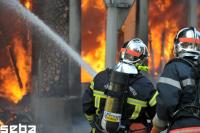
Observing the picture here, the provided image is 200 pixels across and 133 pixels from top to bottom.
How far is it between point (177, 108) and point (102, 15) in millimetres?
6663

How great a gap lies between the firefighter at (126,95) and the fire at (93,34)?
215 inches

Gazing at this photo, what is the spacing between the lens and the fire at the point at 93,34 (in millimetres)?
10047

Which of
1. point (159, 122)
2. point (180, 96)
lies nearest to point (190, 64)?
point (180, 96)

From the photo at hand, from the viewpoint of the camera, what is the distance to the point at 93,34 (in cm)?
1016

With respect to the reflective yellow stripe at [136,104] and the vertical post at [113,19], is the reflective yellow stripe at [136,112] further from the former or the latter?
the vertical post at [113,19]

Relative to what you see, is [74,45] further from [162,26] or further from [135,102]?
[135,102]

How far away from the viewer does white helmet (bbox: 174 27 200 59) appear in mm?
3922

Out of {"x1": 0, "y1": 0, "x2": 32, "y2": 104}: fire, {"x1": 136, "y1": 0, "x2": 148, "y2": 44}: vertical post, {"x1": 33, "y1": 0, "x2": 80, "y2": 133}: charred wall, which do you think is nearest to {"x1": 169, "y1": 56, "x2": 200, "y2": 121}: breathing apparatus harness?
{"x1": 33, "y1": 0, "x2": 80, "y2": 133}: charred wall

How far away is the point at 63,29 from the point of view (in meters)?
9.12

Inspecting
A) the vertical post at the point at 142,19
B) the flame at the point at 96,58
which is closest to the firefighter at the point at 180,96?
the vertical post at the point at 142,19

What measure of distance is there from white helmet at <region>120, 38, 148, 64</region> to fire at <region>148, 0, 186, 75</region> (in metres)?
6.24

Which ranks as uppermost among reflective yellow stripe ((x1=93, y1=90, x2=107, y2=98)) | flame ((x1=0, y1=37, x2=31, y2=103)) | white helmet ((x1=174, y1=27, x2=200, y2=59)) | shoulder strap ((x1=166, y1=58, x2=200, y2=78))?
white helmet ((x1=174, y1=27, x2=200, y2=59))

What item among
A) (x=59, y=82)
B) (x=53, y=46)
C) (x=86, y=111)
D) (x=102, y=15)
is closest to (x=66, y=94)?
(x=59, y=82)

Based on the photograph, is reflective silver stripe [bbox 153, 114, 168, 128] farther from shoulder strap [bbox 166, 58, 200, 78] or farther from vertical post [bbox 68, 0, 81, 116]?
vertical post [bbox 68, 0, 81, 116]
